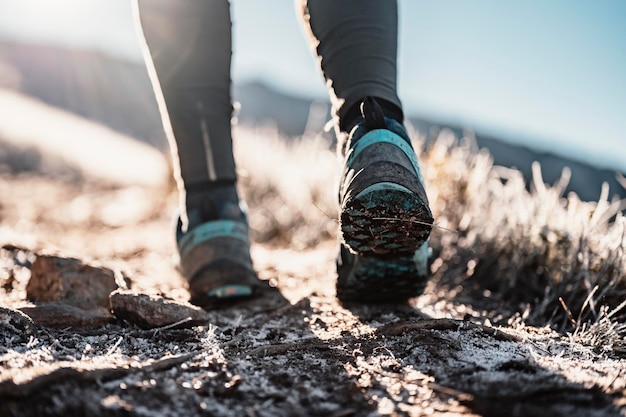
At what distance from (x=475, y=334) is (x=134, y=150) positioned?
10.9 metres

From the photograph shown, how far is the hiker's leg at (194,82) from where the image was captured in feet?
4.99

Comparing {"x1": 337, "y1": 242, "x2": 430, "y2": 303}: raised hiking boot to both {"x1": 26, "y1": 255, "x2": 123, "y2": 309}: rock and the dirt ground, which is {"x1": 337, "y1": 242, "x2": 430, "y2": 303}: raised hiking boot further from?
{"x1": 26, "y1": 255, "x2": 123, "y2": 309}: rock

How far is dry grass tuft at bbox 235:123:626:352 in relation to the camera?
1.42m

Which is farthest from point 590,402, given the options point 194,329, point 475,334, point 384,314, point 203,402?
point 194,329

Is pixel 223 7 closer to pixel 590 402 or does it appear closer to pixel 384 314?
pixel 384 314

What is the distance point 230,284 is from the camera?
1.48m

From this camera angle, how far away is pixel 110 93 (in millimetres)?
22078

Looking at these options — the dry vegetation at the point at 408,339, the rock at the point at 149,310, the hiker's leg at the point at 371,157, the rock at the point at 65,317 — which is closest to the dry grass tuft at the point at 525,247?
the dry vegetation at the point at 408,339

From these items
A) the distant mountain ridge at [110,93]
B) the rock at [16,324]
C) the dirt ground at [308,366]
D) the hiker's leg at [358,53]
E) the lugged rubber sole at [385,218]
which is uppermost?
the distant mountain ridge at [110,93]

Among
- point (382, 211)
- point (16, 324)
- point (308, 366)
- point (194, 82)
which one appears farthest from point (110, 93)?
point (308, 366)

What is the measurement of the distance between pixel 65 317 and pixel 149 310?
17cm

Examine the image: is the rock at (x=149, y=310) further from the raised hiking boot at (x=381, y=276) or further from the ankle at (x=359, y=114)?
the ankle at (x=359, y=114)

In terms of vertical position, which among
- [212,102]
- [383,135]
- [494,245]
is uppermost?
[212,102]

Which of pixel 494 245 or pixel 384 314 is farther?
pixel 494 245
